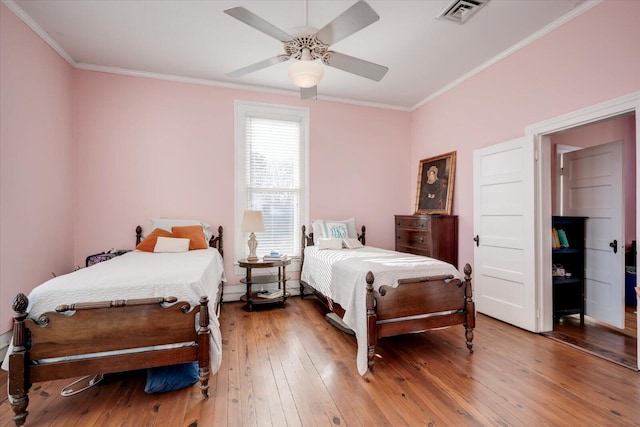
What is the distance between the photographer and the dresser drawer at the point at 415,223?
3822 mm

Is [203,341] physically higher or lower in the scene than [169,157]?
lower

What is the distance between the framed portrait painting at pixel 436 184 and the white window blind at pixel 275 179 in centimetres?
189

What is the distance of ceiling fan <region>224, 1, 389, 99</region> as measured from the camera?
71.4 inches

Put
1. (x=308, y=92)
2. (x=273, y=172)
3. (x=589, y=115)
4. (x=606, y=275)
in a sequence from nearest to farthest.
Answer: (x=589, y=115)
(x=308, y=92)
(x=606, y=275)
(x=273, y=172)

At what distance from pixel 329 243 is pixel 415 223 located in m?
1.26

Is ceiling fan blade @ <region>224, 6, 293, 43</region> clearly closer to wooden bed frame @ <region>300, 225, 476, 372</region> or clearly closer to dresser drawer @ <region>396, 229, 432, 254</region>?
wooden bed frame @ <region>300, 225, 476, 372</region>

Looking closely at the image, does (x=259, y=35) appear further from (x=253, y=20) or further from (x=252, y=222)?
(x=252, y=222)

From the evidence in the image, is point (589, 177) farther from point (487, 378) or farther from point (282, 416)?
point (282, 416)

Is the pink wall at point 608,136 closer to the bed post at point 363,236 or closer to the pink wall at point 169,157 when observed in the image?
the bed post at point 363,236

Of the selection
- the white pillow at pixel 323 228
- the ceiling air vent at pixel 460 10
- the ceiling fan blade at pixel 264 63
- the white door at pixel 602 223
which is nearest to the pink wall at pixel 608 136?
the white door at pixel 602 223

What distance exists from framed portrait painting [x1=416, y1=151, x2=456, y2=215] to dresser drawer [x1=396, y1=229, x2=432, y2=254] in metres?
0.48

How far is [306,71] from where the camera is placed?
2.17 meters

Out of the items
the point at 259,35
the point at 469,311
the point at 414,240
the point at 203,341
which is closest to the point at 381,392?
the point at 469,311

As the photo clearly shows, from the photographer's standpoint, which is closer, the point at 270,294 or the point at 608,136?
the point at 270,294
